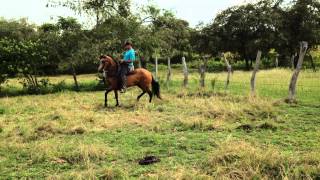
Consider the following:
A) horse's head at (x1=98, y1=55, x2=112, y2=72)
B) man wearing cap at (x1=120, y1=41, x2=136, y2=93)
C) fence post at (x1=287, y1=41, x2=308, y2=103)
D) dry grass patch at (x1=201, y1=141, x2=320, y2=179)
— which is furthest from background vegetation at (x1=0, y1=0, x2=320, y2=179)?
horse's head at (x1=98, y1=55, x2=112, y2=72)

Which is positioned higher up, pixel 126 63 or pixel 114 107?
pixel 126 63

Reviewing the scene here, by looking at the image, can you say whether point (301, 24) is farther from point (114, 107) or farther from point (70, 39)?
point (114, 107)

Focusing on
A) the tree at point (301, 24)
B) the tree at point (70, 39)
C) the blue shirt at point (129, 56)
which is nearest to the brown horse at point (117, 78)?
the blue shirt at point (129, 56)

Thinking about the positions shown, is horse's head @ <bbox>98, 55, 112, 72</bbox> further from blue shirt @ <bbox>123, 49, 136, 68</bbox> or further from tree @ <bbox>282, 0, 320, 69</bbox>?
tree @ <bbox>282, 0, 320, 69</bbox>

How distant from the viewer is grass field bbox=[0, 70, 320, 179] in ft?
19.2

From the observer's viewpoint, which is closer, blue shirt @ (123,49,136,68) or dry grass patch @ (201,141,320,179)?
dry grass patch @ (201,141,320,179)


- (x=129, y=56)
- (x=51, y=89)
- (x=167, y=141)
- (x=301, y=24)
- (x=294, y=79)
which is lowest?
(x=51, y=89)

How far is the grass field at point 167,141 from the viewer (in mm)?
5848

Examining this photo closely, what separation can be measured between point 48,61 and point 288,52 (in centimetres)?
2060

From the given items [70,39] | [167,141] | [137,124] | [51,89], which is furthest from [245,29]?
[167,141]

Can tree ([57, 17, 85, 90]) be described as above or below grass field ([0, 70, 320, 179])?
above

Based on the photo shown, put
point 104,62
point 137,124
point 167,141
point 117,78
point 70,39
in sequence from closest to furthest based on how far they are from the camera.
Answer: point 167,141
point 137,124
point 104,62
point 117,78
point 70,39

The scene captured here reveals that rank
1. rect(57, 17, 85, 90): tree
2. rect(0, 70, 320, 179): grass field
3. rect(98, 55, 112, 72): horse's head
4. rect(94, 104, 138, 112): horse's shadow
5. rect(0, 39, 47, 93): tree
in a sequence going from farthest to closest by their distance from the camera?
1. rect(57, 17, 85, 90): tree
2. rect(0, 39, 47, 93): tree
3. rect(98, 55, 112, 72): horse's head
4. rect(94, 104, 138, 112): horse's shadow
5. rect(0, 70, 320, 179): grass field

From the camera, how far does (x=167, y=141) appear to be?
7832 millimetres
